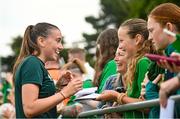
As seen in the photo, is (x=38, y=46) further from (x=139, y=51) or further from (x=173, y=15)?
(x=173, y=15)

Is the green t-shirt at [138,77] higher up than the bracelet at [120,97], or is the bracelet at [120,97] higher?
the green t-shirt at [138,77]

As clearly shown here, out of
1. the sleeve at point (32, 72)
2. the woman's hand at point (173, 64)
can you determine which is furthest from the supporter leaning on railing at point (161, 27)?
the sleeve at point (32, 72)

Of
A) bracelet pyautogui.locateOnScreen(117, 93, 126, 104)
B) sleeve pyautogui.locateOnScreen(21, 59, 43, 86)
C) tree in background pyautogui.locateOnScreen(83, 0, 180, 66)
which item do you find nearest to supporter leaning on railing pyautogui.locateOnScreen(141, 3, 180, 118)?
bracelet pyautogui.locateOnScreen(117, 93, 126, 104)

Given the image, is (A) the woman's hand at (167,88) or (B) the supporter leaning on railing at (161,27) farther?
(B) the supporter leaning on railing at (161,27)

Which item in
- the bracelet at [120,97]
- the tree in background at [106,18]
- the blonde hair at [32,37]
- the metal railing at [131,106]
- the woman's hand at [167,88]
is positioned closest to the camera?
the woman's hand at [167,88]

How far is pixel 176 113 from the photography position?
5.79 meters

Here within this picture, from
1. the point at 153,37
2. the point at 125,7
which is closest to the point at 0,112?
the point at 153,37

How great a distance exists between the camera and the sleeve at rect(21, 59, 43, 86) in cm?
739

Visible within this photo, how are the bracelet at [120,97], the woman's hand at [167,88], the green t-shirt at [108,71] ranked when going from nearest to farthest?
the woman's hand at [167,88]
the bracelet at [120,97]
the green t-shirt at [108,71]

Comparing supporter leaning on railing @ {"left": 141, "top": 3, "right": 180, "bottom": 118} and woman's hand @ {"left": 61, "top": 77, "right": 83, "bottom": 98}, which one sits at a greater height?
supporter leaning on railing @ {"left": 141, "top": 3, "right": 180, "bottom": 118}

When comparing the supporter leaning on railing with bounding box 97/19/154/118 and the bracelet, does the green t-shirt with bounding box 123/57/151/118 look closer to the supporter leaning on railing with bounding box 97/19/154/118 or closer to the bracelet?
the supporter leaning on railing with bounding box 97/19/154/118

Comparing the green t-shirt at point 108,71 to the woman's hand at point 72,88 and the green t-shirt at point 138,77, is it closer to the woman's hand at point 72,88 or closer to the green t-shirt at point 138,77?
the woman's hand at point 72,88

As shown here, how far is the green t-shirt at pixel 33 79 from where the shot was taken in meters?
7.40

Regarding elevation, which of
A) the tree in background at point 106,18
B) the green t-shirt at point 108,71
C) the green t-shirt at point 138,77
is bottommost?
the tree in background at point 106,18
